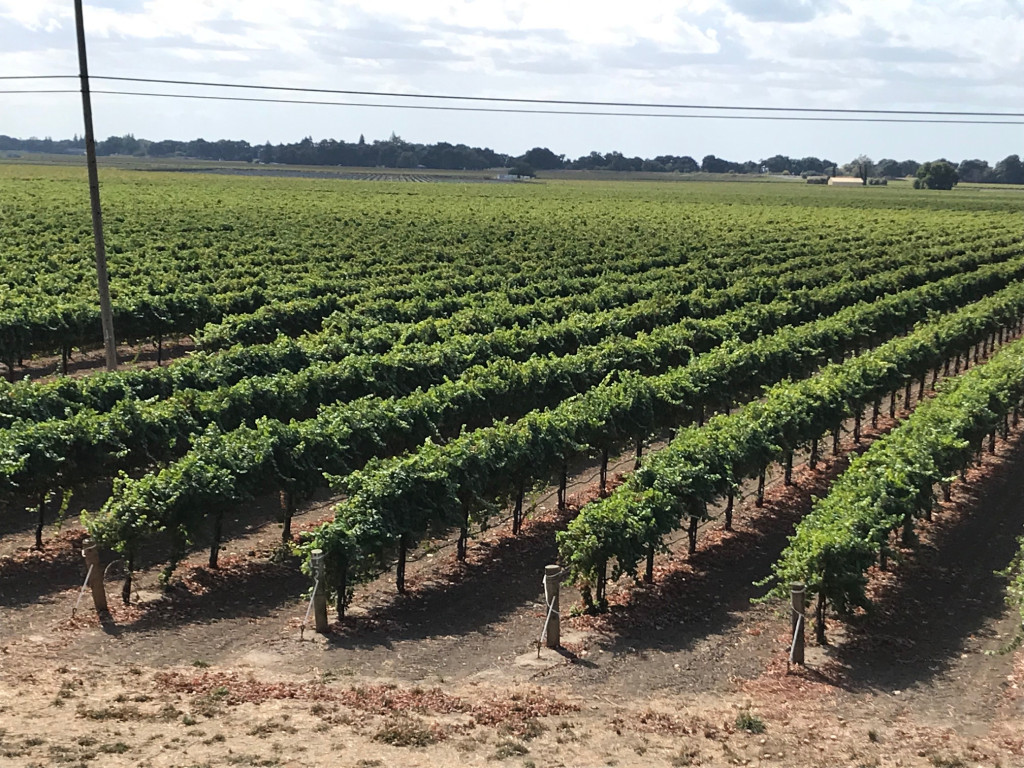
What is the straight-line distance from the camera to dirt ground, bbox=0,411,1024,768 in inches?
409

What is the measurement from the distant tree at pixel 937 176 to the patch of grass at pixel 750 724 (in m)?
187

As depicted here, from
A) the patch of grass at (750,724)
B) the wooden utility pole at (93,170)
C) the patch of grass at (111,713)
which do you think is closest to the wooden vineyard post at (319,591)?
the patch of grass at (111,713)

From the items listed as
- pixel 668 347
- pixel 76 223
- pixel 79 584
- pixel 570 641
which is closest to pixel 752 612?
pixel 570 641

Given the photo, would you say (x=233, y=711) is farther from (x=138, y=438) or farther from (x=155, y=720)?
(x=138, y=438)

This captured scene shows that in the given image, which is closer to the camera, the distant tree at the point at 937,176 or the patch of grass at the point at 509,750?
the patch of grass at the point at 509,750

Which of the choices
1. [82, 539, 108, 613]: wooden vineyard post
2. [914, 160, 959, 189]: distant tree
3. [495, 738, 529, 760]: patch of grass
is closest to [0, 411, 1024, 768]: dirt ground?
[495, 738, 529, 760]: patch of grass

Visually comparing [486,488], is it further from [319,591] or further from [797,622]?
[797,622]

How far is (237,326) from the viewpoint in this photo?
30.3 metres

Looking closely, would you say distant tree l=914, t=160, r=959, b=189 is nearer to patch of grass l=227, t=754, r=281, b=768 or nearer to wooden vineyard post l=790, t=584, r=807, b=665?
wooden vineyard post l=790, t=584, r=807, b=665

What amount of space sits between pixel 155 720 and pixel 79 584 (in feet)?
17.6

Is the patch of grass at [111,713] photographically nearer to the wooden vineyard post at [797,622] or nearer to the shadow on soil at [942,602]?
the wooden vineyard post at [797,622]

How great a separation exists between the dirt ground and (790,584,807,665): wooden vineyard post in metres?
0.27

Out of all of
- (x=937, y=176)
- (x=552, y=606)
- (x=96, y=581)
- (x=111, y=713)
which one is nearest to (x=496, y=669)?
(x=552, y=606)

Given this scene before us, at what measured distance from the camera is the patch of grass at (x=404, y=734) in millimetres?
10344
